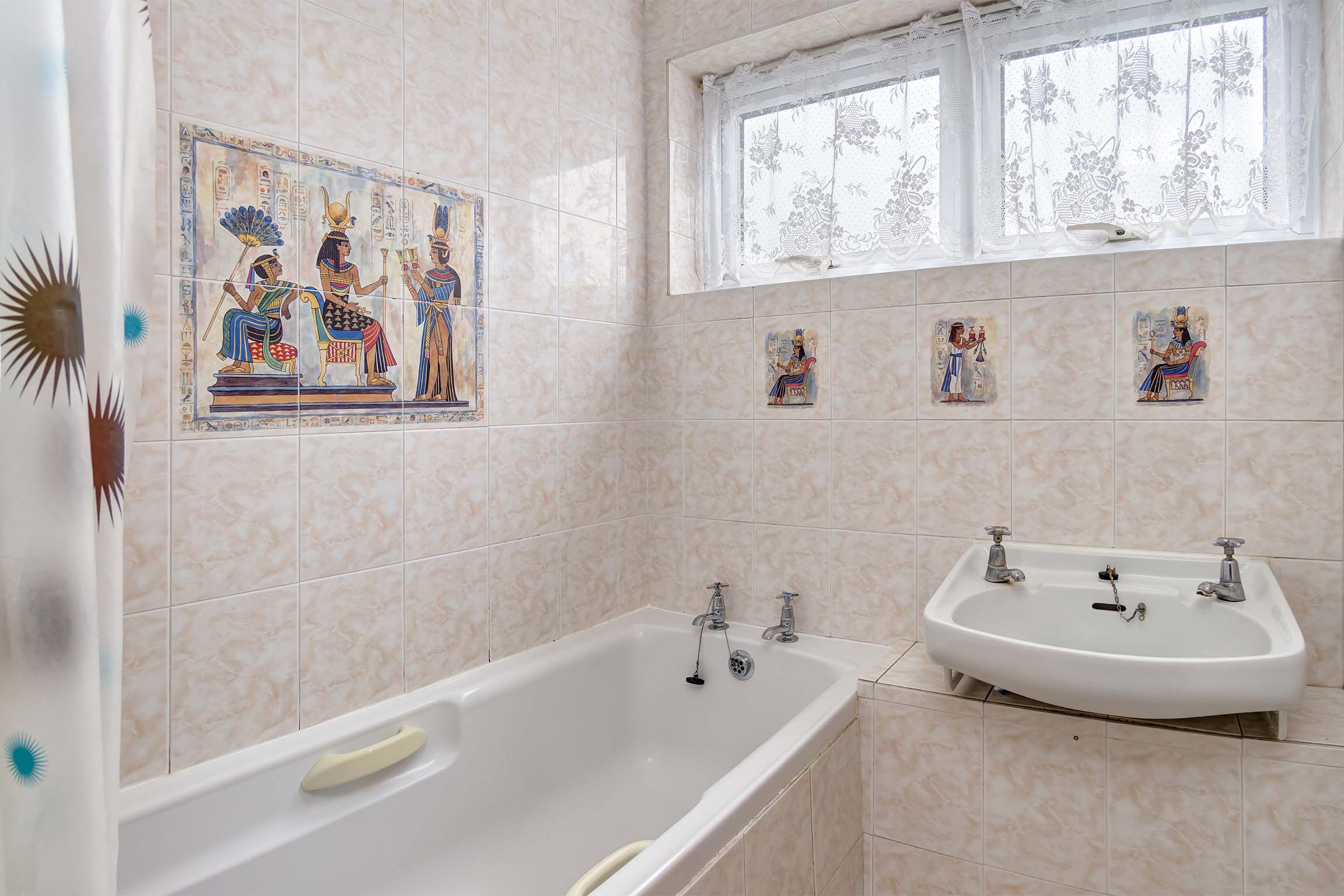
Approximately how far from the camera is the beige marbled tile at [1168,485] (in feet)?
5.29

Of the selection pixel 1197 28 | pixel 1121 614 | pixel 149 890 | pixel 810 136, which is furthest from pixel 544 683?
pixel 1197 28

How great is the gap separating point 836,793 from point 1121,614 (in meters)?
0.69

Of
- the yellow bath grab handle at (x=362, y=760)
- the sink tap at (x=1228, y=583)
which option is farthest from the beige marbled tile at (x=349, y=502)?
the sink tap at (x=1228, y=583)

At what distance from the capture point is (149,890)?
46.5 inches

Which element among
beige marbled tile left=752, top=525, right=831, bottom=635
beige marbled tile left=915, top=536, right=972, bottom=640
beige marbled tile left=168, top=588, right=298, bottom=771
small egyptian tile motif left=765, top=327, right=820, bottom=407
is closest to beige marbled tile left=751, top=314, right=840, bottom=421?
small egyptian tile motif left=765, top=327, right=820, bottom=407

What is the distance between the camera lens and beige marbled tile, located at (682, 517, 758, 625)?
216 cm

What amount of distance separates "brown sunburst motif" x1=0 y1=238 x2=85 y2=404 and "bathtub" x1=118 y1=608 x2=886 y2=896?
84cm

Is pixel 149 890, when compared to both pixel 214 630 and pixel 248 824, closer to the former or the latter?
pixel 248 824

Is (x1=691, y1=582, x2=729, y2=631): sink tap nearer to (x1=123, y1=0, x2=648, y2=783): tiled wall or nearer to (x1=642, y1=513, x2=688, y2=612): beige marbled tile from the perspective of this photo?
(x1=642, y1=513, x2=688, y2=612): beige marbled tile

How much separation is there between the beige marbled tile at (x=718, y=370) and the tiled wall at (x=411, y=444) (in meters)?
0.18

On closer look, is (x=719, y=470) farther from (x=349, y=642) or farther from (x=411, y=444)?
(x=349, y=642)

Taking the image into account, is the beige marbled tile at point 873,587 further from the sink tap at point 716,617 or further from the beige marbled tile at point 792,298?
the beige marbled tile at point 792,298

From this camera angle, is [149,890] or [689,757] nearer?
[149,890]

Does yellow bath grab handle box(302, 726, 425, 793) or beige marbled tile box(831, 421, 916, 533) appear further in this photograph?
beige marbled tile box(831, 421, 916, 533)
